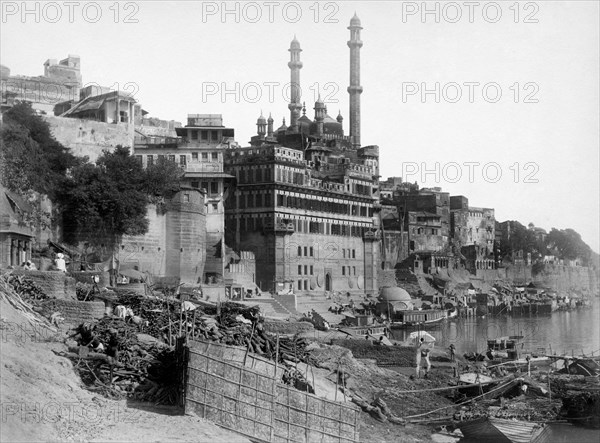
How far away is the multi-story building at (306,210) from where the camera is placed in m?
68.1

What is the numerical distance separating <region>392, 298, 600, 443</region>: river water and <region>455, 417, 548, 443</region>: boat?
16.2 meters

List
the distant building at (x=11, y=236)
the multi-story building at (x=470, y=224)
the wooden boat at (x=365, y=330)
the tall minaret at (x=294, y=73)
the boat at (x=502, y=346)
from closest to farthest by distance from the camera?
1. the distant building at (x=11, y=236)
2. the boat at (x=502, y=346)
3. the wooden boat at (x=365, y=330)
4. the tall minaret at (x=294, y=73)
5. the multi-story building at (x=470, y=224)

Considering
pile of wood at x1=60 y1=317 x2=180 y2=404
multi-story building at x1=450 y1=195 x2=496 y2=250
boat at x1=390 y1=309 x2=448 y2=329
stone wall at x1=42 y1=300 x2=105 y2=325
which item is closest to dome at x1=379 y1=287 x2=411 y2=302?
boat at x1=390 y1=309 x2=448 y2=329

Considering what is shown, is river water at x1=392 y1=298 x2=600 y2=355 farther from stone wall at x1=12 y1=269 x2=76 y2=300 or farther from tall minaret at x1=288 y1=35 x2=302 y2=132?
tall minaret at x1=288 y1=35 x2=302 y2=132

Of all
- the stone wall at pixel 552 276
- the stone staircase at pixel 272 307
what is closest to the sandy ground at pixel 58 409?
the stone staircase at pixel 272 307

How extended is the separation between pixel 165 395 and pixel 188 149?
40.1m

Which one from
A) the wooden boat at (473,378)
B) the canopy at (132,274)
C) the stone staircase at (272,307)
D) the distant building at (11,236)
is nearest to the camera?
the wooden boat at (473,378)

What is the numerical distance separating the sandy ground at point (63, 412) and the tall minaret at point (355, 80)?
76.3 metres

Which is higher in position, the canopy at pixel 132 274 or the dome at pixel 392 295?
the canopy at pixel 132 274

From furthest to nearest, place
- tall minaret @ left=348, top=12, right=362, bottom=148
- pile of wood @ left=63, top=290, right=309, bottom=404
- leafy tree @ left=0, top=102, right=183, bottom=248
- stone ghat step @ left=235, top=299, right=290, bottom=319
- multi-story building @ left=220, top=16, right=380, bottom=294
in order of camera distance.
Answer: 1. tall minaret @ left=348, top=12, right=362, bottom=148
2. multi-story building @ left=220, top=16, right=380, bottom=294
3. stone ghat step @ left=235, top=299, right=290, bottom=319
4. leafy tree @ left=0, top=102, right=183, bottom=248
5. pile of wood @ left=63, top=290, right=309, bottom=404

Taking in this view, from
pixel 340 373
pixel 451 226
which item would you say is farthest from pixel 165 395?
pixel 451 226

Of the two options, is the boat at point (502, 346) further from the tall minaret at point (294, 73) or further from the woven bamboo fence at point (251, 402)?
the tall minaret at point (294, 73)

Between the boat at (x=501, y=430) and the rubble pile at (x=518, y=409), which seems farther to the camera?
the rubble pile at (x=518, y=409)

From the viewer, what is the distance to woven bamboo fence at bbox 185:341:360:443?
2009 centimetres
